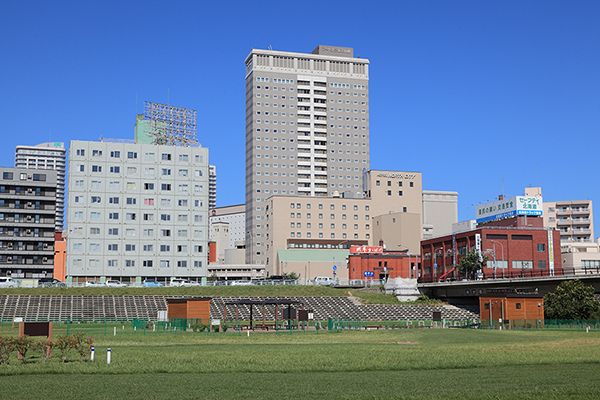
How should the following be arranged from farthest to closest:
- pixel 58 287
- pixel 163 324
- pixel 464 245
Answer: pixel 464 245
pixel 58 287
pixel 163 324

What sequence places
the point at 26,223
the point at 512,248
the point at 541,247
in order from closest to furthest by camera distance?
the point at 512,248 → the point at 541,247 → the point at 26,223

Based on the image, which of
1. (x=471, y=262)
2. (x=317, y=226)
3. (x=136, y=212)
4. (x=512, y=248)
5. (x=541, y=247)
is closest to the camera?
(x=471, y=262)

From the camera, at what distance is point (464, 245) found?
13025cm

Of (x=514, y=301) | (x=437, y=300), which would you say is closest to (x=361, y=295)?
(x=437, y=300)

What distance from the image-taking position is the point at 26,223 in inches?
5276

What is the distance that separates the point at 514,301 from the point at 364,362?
49.9 metres

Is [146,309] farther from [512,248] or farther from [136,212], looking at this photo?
[512,248]

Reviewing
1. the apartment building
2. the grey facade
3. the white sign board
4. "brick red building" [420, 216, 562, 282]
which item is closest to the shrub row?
"brick red building" [420, 216, 562, 282]

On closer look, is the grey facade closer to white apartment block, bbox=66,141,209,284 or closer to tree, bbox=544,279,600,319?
white apartment block, bbox=66,141,209,284

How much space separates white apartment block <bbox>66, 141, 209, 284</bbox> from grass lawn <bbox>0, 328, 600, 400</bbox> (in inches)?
3460

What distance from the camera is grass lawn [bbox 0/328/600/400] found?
2612 centimetres

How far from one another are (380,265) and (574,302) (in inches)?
2820

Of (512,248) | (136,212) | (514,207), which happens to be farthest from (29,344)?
(514,207)

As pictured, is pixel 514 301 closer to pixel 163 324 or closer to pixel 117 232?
pixel 163 324
